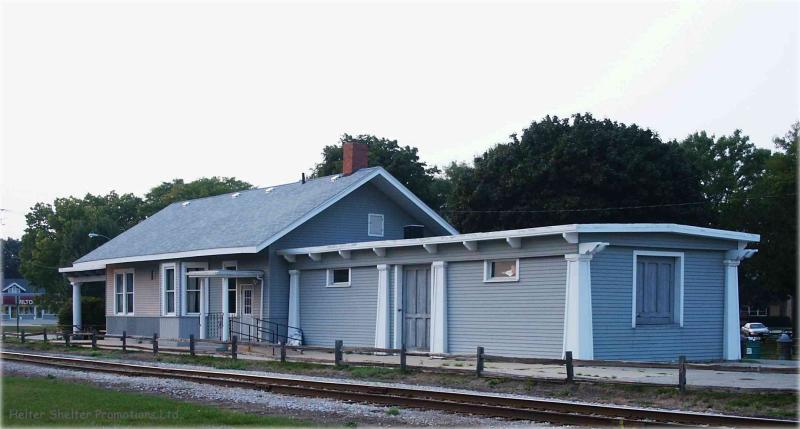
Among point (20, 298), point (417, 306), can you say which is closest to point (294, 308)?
point (417, 306)

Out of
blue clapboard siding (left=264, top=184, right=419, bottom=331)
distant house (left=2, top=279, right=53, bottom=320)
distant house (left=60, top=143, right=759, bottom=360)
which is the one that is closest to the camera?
distant house (left=60, top=143, right=759, bottom=360)

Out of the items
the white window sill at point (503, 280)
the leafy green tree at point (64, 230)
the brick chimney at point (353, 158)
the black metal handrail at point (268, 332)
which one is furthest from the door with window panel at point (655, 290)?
the leafy green tree at point (64, 230)

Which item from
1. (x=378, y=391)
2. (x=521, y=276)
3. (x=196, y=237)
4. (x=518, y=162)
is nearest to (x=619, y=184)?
(x=518, y=162)

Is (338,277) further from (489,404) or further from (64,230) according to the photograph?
(64,230)

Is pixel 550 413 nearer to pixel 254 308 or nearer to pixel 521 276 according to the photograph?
pixel 521 276

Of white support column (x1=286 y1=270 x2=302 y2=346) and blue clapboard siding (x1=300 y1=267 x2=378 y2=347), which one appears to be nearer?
blue clapboard siding (x1=300 y1=267 x2=378 y2=347)

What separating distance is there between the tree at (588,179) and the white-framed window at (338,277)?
19.8 metres

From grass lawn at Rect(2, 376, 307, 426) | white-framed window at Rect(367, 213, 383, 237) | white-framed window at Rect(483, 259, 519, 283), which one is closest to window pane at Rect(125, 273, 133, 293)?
white-framed window at Rect(367, 213, 383, 237)

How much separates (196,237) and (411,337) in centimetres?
1116

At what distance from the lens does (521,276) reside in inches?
918

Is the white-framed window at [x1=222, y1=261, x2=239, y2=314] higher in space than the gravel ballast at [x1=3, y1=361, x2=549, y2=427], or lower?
higher

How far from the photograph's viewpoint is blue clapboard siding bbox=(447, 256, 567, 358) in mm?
22391

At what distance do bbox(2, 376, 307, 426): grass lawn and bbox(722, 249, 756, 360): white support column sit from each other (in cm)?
1437

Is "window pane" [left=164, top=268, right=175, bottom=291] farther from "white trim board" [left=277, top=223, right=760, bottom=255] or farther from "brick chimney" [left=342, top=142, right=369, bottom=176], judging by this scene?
"white trim board" [left=277, top=223, right=760, bottom=255]
